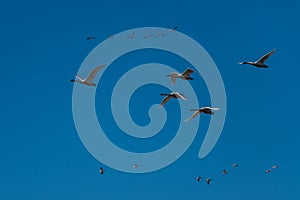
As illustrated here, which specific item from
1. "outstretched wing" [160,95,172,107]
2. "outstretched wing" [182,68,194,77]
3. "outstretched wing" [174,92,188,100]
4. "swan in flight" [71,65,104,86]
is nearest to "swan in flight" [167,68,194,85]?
"outstretched wing" [182,68,194,77]

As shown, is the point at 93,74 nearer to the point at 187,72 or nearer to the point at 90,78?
the point at 90,78

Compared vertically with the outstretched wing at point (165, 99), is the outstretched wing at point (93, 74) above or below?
above

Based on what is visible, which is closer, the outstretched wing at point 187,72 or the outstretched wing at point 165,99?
the outstretched wing at point 187,72

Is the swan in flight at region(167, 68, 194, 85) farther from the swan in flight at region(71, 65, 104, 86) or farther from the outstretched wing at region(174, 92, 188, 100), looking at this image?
the swan in flight at region(71, 65, 104, 86)

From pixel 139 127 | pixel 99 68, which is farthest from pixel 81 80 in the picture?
pixel 139 127

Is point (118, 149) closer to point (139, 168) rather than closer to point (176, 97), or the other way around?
point (139, 168)

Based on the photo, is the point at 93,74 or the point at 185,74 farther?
the point at 93,74

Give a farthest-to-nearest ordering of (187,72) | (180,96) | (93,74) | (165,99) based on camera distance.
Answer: (93,74) → (165,99) → (187,72) → (180,96)

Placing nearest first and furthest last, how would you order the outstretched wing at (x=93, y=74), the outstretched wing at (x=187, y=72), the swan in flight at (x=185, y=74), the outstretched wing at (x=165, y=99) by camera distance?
the outstretched wing at (x=187, y=72) → the swan in flight at (x=185, y=74) → the outstretched wing at (x=165, y=99) → the outstretched wing at (x=93, y=74)

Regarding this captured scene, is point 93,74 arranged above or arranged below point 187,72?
above

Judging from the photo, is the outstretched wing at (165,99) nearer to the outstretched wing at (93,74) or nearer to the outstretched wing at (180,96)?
the outstretched wing at (180,96)

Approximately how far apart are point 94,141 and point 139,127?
3608 mm

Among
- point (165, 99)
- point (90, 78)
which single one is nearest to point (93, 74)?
point (90, 78)

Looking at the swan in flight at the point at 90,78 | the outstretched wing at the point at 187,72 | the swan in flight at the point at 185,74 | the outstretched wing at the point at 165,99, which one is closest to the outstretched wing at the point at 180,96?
the outstretched wing at the point at 165,99
